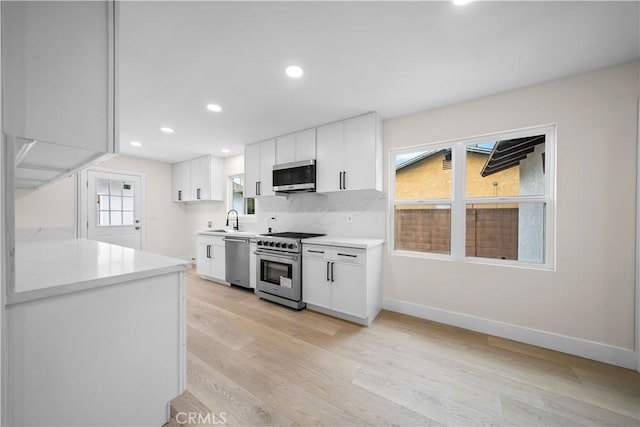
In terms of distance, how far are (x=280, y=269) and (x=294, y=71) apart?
7.73 ft

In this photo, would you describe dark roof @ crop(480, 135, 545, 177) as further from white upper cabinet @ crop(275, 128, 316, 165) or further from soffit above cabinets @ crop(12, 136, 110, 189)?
soffit above cabinets @ crop(12, 136, 110, 189)

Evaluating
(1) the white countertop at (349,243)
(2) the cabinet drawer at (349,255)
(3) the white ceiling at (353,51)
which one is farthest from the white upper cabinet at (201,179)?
(2) the cabinet drawer at (349,255)

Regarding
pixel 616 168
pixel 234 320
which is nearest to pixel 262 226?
pixel 234 320

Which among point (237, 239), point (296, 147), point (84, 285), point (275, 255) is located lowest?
point (275, 255)

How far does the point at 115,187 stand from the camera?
4.70m

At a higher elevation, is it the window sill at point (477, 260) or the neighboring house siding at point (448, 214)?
the neighboring house siding at point (448, 214)

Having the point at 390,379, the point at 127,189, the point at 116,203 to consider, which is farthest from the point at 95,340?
the point at 127,189

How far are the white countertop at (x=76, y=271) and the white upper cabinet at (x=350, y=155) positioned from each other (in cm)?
213

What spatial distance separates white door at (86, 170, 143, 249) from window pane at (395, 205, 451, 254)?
17.3 feet

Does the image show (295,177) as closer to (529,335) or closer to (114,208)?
(529,335)

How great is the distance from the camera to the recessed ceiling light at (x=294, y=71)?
2.00 metres

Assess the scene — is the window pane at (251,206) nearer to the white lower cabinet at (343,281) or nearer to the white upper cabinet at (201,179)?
the white upper cabinet at (201,179)

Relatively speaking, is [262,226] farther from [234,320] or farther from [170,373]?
[170,373]

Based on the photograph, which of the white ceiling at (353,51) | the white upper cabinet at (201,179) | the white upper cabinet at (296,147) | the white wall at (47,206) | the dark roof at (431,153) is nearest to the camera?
the white ceiling at (353,51)
